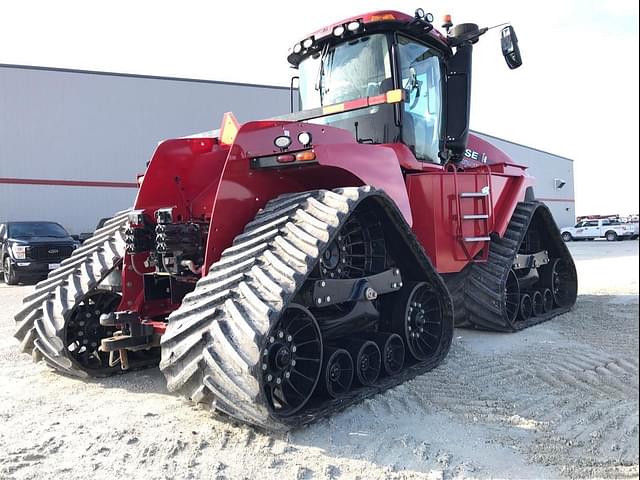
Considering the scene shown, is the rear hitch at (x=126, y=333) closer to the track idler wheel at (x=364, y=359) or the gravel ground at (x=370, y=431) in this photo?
the gravel ground at (x=370, y=431)

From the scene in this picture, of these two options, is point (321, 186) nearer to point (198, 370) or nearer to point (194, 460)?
point (198, 370)

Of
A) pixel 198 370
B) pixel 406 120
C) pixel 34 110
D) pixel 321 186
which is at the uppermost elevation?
pixel 34 110

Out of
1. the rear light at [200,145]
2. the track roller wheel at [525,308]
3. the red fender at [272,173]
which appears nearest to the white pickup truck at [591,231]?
the track roller wheel at [525,308]

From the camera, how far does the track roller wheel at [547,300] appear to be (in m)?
7.64

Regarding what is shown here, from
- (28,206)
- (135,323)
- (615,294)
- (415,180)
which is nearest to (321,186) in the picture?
(415,180)

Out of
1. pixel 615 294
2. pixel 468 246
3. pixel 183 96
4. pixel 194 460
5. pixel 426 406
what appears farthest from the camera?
pixel 183 96

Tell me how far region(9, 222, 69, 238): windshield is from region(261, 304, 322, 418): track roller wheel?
41.7 feet

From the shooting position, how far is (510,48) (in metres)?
5.34

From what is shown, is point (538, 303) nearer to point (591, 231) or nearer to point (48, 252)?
point (48, 252)

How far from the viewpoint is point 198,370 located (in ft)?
10.6

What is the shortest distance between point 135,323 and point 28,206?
17734 mm

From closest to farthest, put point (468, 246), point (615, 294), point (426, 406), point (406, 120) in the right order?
point (426, 406) → point (406, 120) → point (468, 246) → point (615, 294)

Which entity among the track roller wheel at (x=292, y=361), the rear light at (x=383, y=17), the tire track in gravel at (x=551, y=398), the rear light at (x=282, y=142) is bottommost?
the tire track in gravel at (x=551, y=398)

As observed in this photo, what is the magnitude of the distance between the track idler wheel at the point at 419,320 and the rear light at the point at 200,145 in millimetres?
2018
